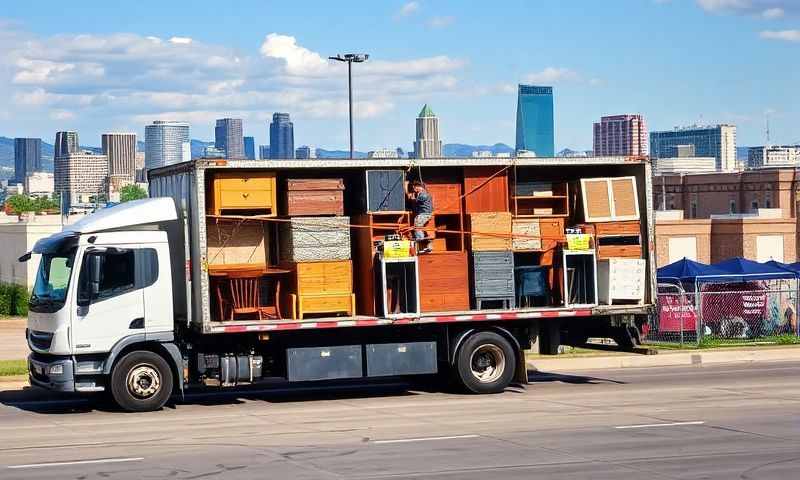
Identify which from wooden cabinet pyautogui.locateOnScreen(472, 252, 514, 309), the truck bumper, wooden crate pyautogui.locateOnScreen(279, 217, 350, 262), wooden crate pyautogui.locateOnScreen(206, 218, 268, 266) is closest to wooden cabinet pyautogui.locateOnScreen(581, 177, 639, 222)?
wooden cabinet pyautogui.locateOnScreen(472, 252, 514, 309)

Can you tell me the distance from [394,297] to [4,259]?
54.5 metres

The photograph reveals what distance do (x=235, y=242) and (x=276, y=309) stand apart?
130 cm

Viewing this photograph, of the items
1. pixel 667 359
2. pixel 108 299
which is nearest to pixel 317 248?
pixel 108 299

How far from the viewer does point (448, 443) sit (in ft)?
50.5

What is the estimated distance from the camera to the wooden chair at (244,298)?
19.9 metres

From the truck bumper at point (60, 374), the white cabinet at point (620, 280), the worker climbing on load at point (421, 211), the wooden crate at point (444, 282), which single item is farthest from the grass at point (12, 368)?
the white cabinet at point (620, 280)

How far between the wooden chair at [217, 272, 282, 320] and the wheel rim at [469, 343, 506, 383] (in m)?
3.53

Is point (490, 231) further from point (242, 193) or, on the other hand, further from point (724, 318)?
point (724, 318)

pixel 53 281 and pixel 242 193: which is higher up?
pixel 242 193

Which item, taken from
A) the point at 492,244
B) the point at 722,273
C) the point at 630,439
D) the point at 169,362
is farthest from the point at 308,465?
the point at 722,273

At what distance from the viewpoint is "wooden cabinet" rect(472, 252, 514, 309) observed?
68.9 ft

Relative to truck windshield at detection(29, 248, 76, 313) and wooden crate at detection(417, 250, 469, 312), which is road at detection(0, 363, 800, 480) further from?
truck windshield at detection(29, 248, 76, 313)

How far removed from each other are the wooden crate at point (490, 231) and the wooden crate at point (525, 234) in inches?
6.4

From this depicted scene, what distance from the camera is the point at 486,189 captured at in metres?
21.3
